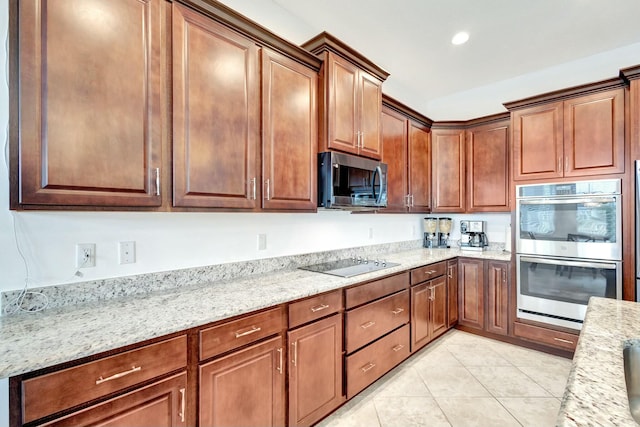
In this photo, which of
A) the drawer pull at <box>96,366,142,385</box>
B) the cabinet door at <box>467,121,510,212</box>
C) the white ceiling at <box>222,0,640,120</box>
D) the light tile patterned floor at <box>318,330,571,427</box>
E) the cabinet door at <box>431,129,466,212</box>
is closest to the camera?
the drawer pull at <box>96,366,142,385</box>

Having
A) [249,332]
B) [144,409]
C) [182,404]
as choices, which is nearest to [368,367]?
[249,332]

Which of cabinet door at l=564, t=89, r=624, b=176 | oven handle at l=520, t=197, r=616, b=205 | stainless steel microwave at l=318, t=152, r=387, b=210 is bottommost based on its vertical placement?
oven handle at l=520, t=197, r=616, b=205

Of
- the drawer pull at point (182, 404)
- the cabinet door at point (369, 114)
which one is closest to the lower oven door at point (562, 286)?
the cabinet door at point (369, 114)

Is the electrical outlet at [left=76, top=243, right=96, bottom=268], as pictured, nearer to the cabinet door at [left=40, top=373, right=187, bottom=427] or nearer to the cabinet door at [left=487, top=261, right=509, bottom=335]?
the cabinet door at [left=40, top=373, right=187, bottom=427]

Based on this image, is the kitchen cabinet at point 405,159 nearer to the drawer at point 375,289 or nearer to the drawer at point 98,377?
the drawer at point 375,289

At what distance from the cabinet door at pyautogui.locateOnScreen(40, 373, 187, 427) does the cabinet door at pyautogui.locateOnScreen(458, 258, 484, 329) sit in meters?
3.00

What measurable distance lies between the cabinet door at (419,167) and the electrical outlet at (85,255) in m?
2.86

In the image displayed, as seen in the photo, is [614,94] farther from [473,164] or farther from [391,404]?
[391,404]

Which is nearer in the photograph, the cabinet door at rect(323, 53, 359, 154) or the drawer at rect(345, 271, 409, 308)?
the drawer at rect(345, 271, 409, 308)

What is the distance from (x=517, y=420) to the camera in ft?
6.27

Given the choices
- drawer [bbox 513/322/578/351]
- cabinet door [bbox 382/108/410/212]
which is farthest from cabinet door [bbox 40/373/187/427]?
drawer [bbox 513/322/578/351]

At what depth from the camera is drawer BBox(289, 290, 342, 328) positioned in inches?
64.4

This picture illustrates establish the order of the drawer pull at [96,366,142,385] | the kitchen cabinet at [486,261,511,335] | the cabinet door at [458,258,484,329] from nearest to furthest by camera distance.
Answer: the drawer pull at [96,366,142,385] → the kitchen cabinet at [486,261,511,335] → the cabinet door at [458,258,484,329]

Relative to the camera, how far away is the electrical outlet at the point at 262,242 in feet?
7.04
